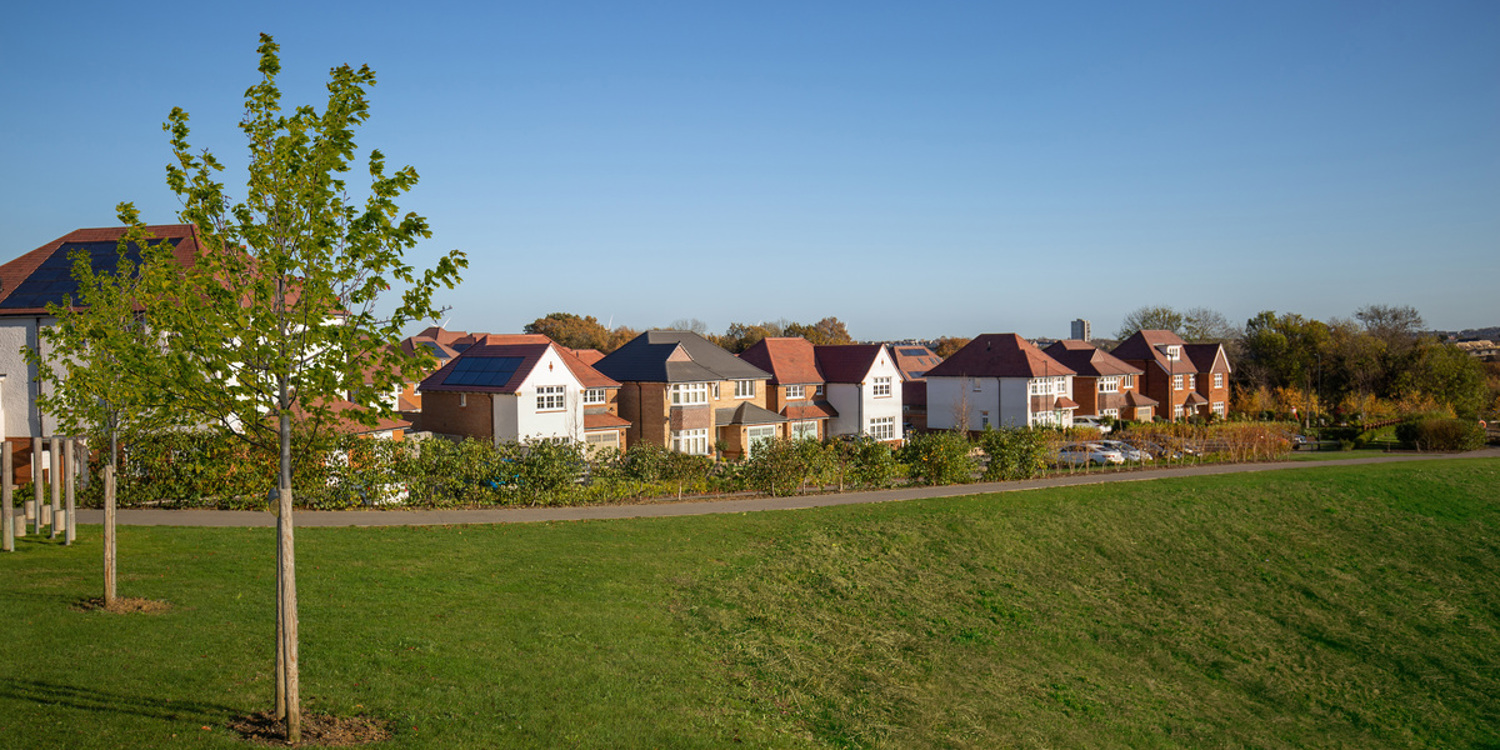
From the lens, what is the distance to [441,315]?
7512 millimetres

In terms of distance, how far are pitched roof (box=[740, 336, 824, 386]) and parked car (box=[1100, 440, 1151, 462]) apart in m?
18.1

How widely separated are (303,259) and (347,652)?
474 centimetres

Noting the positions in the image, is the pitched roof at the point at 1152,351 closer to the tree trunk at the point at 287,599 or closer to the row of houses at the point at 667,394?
the row of houses at the point at 667,394

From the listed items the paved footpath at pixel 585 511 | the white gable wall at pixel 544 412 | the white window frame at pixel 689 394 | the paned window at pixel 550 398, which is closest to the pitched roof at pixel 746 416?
A: the white window frame at pixel 689 394

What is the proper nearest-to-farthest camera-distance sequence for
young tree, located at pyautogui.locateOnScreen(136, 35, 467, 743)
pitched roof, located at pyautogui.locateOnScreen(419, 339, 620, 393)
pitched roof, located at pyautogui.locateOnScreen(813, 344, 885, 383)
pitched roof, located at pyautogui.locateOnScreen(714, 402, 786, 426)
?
1. young tree, located at pyautogui.locateOnScreen(136, 35, 467, 743)
2. pitched roof, located at pyautogui.locateOnScreen(419, 339, 620, 393)
3. pitched roof, located at pyautogui.locateOnScreen(714, 402, 786, 426)
4. pitched roof, located at pyautogui.locateOnScreen(813, 344, 885, 383)

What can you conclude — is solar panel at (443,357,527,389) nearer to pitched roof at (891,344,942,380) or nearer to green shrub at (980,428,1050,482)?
green shrub at (980,428,1050,482)

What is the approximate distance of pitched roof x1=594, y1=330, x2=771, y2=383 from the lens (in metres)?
46.7

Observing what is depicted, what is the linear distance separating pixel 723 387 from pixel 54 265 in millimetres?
29842

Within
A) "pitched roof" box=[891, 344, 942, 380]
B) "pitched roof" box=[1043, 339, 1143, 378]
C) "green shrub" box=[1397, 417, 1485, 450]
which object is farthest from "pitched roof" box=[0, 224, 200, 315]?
"pitched roof" box=[891, 344, 942, 380]

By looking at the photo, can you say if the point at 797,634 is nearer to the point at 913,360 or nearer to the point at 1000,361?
the point at 1000,361

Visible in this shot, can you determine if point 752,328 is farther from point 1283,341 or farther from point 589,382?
point 589,382

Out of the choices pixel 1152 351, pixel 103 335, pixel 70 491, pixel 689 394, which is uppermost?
pixel 1152 351

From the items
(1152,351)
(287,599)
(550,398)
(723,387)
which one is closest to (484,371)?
(550,398)

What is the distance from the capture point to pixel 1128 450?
41.8 meters
